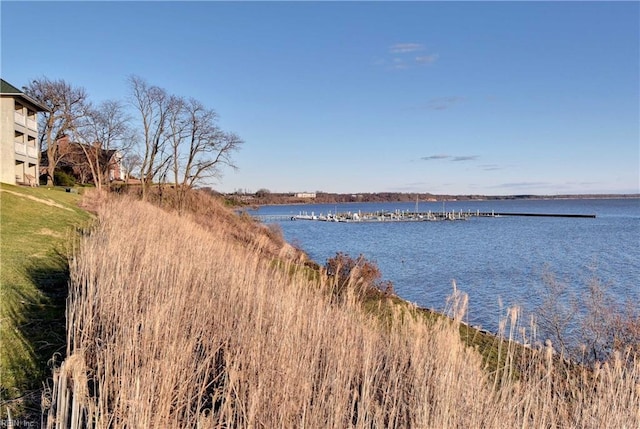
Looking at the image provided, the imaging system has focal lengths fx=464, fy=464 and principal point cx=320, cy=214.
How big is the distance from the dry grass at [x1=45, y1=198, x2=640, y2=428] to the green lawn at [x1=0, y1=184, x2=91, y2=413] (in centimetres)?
74

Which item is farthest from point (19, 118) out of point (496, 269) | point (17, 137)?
point (496, 269)

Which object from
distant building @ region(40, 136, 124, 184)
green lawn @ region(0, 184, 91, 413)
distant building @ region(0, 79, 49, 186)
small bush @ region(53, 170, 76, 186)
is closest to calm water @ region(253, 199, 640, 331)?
green lawn @ region(0, 184, 91, 413)

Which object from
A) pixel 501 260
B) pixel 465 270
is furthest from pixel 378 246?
pixel 465 270

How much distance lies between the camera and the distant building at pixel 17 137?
111 feet

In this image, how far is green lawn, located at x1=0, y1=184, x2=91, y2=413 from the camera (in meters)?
5.23

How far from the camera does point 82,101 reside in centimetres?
5306

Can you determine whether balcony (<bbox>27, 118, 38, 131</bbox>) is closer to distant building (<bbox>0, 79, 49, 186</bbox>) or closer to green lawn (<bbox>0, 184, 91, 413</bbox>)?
distant building (<bbox>0, 79, 49, 186</bbox>)

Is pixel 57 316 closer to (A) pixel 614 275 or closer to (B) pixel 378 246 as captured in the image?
(A) pixel 614 275

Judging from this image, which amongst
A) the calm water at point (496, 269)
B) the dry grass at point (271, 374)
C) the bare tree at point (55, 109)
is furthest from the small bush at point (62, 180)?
the dry grass at point (271, 374)

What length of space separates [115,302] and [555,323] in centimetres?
986

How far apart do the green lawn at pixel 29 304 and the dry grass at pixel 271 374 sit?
0.74 meters

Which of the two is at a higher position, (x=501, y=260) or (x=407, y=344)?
(x=407, y=344)

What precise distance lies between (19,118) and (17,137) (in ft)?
5.17

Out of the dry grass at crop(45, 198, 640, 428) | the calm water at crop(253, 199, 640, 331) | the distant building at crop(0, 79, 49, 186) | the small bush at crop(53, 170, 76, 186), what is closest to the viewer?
the dry grass at crop(45, 198, 640, 428)
